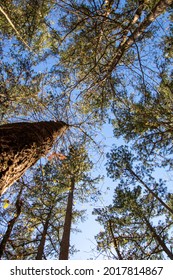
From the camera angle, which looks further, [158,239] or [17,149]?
[158,239]

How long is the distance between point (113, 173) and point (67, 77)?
602cm

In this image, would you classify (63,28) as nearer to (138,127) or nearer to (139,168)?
(138,127)

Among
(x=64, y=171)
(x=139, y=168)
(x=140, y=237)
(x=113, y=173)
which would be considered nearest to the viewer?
(x=64, y=171)

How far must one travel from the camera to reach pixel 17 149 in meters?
2.39

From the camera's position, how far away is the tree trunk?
7.07ft

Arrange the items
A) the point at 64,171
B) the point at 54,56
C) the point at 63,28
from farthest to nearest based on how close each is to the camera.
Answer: the point at 64,171 → the point at 54,56 → the point at 63,28

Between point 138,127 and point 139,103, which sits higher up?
point 139,103

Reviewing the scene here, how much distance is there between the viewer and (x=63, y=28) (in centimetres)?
571

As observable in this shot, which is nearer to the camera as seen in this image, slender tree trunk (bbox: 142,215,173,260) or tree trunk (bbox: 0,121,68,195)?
tree trunk (bbox: 0,121,68,195)

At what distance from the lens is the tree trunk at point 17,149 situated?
2156 mm

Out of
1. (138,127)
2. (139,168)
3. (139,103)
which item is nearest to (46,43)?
(139,103)

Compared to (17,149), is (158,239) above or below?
below

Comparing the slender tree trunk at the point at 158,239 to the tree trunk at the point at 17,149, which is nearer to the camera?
the tree trunk at the point at 17,149

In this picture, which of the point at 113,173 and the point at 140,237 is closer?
the point at 140,237
